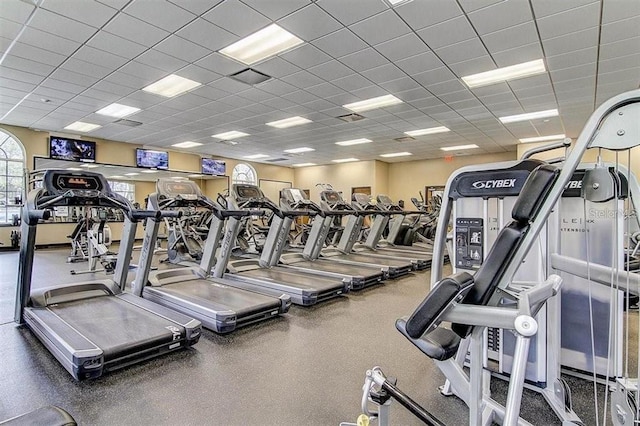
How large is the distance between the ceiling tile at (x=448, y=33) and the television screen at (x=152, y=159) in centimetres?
962

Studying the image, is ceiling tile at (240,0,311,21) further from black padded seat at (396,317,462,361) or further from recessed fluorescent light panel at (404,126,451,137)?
recessed fluorescent light panel at (404,126,451,137)

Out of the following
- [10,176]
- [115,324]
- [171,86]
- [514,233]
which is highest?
[171,86]

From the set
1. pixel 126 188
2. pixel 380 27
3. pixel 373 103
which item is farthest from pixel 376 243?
pixel 126 188

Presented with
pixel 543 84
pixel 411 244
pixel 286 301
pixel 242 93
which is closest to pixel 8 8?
pixel 242 93

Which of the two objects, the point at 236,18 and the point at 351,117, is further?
the point at 351,117

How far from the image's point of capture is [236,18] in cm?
385

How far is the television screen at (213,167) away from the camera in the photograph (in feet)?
41.5

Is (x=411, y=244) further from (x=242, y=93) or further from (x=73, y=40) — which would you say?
(x=73, y=40)

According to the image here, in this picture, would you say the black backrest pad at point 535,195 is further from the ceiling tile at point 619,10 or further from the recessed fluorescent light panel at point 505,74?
the recessed fluorescent light panel at point 505,74

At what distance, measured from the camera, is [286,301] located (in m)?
3.75

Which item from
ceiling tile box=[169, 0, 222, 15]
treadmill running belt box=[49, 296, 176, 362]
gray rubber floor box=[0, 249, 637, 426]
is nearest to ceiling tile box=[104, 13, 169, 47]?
ceiling tile box=[169, 0, 222, 15]

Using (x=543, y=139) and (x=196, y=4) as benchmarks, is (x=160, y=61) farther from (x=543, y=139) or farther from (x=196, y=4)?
(x=543, y=139)

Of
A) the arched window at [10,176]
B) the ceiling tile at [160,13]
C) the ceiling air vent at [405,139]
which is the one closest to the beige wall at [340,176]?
the ceiling air vent at [405,139]

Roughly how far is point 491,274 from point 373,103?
6.31 metres
